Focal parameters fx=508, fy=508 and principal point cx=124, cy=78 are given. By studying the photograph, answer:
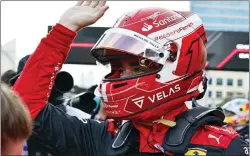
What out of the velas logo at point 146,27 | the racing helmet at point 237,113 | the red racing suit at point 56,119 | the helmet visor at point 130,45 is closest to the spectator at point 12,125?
the red racing suit at point 56,119

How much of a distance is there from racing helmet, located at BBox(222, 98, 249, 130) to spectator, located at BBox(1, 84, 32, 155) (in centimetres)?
628

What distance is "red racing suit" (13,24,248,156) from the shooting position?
2000 mm

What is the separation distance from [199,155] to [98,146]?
1.48 feet

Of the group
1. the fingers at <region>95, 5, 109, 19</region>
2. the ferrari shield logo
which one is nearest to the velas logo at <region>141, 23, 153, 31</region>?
the fingers at <region>95, 5, 109, 19</region>

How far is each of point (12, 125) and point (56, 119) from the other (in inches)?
31.8

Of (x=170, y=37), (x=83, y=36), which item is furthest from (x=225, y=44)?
(x=170, y=37)

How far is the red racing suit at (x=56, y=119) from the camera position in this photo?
78.7 inches

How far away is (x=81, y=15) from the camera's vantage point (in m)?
2.08

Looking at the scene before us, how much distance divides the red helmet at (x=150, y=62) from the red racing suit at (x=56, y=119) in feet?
0.53

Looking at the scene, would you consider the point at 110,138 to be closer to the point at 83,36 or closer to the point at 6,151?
the point at 6,151

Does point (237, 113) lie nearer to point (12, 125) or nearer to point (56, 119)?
point (56, 119)

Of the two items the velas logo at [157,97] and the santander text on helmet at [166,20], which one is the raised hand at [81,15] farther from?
the velas logo at [157,97]

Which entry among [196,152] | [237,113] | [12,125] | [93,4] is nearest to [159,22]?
[93,4]

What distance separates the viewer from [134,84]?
6.76ft
